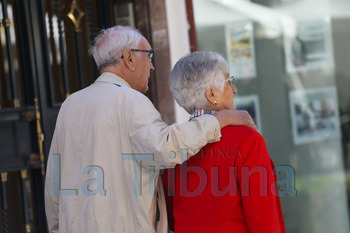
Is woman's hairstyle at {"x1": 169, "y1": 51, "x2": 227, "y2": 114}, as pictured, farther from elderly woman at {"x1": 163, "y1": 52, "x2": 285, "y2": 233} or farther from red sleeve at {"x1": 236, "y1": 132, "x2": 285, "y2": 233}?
red sleeve at {"x1": 236, "y1": 132, "x2": 285, "y2": 233}

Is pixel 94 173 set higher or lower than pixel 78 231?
higher

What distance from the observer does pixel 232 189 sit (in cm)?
242

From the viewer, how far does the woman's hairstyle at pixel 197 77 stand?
2500mm

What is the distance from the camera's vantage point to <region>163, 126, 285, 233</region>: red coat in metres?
2.38

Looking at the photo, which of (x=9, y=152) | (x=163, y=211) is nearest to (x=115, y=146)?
(x=163, y=211)

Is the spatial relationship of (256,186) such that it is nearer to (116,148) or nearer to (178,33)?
(116,148)

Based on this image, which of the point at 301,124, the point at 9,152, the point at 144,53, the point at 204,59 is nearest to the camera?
the point at 204,59

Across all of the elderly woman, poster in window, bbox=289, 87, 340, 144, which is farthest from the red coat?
poster in window, bbox=289, 87, 340, 144

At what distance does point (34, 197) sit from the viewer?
4.13 meters

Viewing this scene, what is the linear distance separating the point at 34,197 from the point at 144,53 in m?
1.75

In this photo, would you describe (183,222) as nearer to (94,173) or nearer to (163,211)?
(163,211)

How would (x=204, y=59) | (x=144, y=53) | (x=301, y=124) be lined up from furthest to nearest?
1. (x=301, y=124)
2. (x=144, y=53)
3. (x=204, y=59)

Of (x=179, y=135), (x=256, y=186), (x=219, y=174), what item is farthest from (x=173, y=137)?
(x=256, y=186)

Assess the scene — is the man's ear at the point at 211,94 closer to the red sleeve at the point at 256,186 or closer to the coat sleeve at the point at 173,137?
the coat sleeve at the point at 173,137
